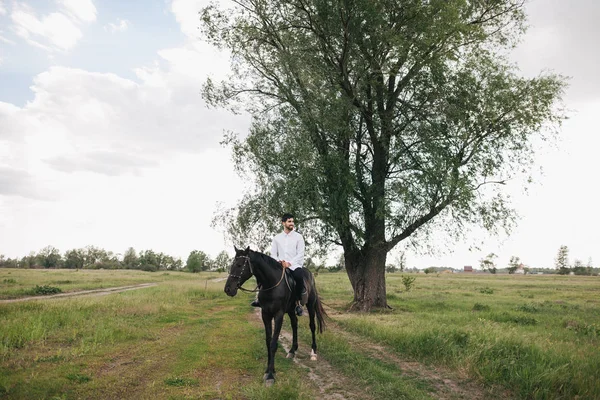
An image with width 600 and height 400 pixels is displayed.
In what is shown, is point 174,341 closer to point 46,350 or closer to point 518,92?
point 46,350

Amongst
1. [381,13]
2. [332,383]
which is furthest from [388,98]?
[332,383]

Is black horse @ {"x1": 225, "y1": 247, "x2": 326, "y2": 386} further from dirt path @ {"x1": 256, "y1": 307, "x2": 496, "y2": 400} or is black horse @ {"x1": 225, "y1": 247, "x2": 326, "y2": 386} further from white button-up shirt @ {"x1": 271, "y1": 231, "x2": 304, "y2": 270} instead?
dirt path @ {"x1": 256, "y1": 307, "x2": 496, "y2": 400}

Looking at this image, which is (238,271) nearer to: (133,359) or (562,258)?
(133,359)

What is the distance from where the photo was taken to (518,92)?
65.8ft

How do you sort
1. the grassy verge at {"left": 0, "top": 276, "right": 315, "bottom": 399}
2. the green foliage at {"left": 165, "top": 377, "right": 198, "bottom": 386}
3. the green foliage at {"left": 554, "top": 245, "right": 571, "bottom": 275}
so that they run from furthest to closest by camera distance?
the green foliage at {"left": 554, "top": 245, "right": 571, "bottom": 275}
the green foliage at {"left": 165, "top": 377, "right": 198, "bottom": 386}
the grassy verge at {"left": 0, "top": 276, "right": 315, "bottom": 399}

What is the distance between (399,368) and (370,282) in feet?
40.5

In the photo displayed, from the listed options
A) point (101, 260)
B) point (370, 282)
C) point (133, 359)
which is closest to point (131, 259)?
point (101, 260)

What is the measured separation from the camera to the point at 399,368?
30.1 feet

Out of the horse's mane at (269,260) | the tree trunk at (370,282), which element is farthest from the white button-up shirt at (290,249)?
the tree trunk at (370,282)

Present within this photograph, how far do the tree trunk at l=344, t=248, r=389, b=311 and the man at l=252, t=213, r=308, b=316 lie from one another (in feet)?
38.3

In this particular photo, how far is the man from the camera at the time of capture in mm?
10164

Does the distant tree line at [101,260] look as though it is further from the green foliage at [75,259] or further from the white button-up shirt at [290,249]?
the white button-up shirt at [290,249]

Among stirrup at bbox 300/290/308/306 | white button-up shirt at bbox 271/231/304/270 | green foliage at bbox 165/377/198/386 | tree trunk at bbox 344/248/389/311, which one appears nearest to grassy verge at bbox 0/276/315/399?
green foliage at bbox 165/377/198/386

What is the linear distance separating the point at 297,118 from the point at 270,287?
1186cm
